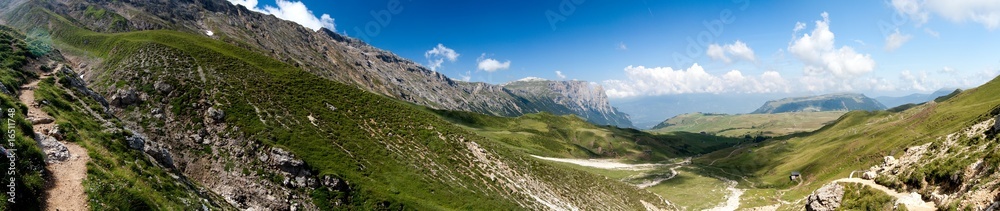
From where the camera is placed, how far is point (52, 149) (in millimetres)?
22000

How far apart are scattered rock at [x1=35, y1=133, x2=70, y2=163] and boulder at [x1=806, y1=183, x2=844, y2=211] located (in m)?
62.1

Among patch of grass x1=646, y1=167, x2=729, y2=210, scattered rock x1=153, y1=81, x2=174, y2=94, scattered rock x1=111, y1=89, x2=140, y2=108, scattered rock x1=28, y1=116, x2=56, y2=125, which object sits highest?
scattered rock x1=153, y1=81, x2=174, y2=94

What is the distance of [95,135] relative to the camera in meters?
27.2

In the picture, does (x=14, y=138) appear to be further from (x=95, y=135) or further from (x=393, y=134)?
(x=393, y=134)

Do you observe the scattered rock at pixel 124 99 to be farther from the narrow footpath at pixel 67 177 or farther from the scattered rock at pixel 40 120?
the scattered rock at pixel 40 120

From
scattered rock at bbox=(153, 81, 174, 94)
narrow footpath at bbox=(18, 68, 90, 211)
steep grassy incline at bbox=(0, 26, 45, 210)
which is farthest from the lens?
scattered rock at bbox=(153, 81, 174, 94)

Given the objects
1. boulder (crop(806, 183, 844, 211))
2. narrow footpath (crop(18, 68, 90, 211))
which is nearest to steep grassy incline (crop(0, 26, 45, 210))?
narrow footpath (crop(18, 68, 90, 211))

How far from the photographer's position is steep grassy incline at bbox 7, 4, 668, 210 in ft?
125

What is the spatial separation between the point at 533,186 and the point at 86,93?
51183mm

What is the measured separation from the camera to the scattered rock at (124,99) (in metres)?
43.7

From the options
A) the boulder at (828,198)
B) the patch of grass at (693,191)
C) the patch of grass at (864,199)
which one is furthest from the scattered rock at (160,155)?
the patch of grass at (693,191)

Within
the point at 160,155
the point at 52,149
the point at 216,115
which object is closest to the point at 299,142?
the point at 216,115

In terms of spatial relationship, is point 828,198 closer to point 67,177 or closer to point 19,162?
point 67,177

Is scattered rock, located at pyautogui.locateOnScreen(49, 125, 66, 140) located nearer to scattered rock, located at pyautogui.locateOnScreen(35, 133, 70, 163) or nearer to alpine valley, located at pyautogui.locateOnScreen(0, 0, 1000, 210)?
alpine valley, located at pyautogui.locateOnScreen(0, 0, 1000, 210)
